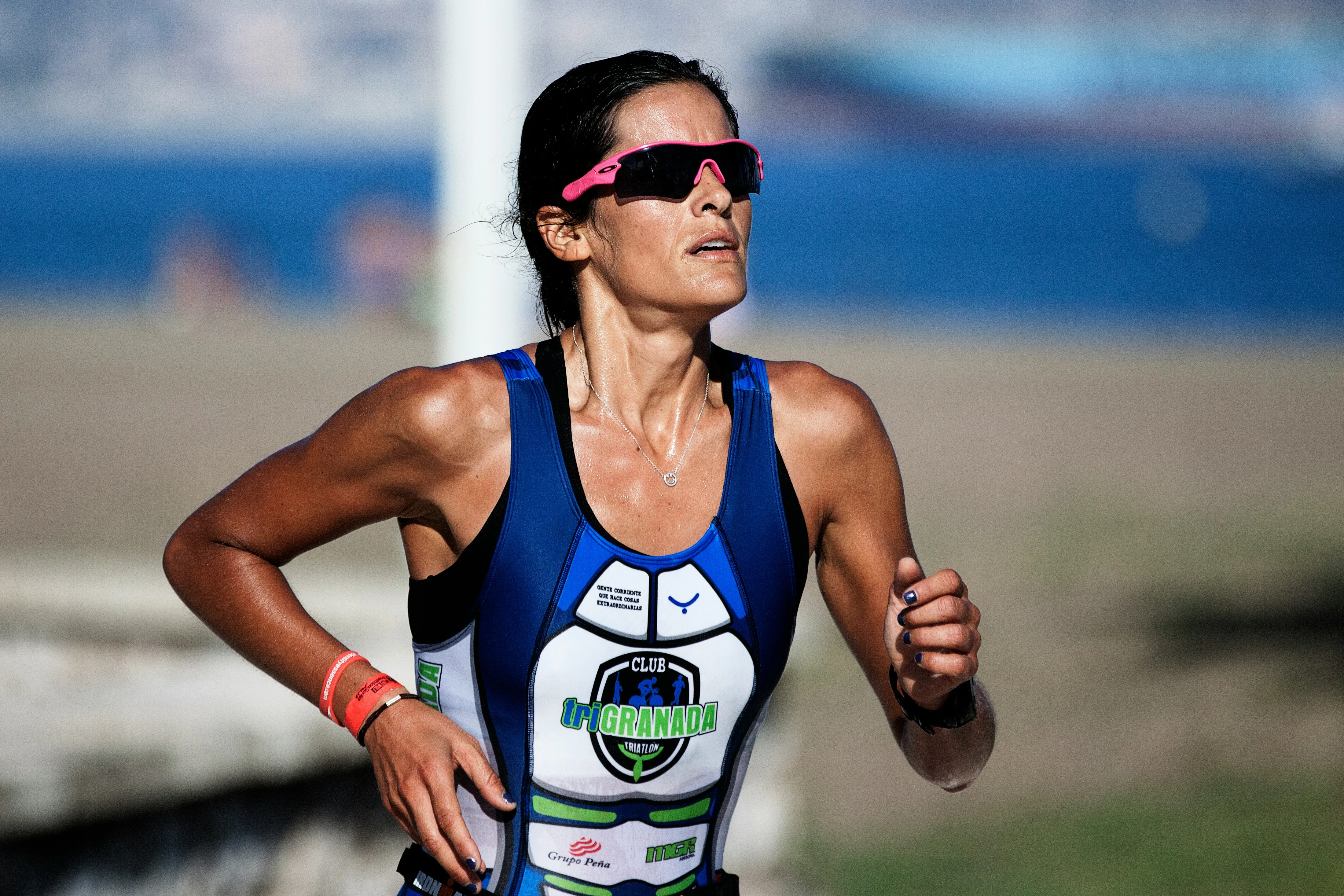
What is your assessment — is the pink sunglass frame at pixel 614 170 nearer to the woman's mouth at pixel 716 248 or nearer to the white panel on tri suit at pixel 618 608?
the woman's mouth at pixel 716 248

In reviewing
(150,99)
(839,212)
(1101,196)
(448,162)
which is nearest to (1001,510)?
(448,162)

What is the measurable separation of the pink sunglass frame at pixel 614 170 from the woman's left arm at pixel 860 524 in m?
0.39

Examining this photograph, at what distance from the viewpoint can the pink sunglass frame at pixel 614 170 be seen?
244 cm

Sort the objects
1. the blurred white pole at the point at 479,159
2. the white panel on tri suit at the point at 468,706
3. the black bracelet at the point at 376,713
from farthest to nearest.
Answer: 1. the blurred white pole at the point at 479,159
2. the white panel on tri suit at the point at 468,706
3. the black bracelet at the point at 376,713

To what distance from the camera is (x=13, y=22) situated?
10312 cm

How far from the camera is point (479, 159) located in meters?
5.91

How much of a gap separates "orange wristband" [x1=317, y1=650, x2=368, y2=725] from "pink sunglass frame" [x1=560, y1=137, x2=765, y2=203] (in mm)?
888

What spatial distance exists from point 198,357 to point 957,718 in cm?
2138

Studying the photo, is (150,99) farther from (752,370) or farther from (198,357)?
(752,370)

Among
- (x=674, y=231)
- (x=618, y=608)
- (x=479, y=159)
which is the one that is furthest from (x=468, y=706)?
(x=479, y=159)

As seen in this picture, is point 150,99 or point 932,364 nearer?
point 932,364

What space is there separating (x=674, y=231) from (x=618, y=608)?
658mm

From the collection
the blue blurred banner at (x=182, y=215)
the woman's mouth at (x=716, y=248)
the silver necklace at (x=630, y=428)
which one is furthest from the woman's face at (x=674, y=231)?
the blue blurred banner at (x=182, y=215)

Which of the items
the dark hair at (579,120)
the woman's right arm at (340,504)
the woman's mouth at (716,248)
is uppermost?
the dark hair at (579,120)
